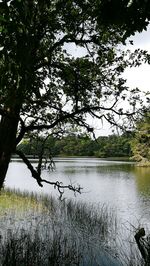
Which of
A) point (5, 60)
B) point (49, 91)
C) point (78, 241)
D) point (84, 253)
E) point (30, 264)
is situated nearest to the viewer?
point (5, 60)

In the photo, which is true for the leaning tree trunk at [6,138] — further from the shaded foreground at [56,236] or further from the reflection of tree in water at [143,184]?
the reflection of tree in water at [143,184]

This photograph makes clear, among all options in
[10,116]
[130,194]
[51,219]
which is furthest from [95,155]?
[10,116]

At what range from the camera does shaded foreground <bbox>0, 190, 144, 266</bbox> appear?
691 centimetres

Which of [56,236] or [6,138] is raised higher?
[6,138]

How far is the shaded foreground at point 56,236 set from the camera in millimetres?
6910

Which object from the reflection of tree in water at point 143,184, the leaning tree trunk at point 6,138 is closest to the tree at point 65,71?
the leaning tree trunk at point 6,138

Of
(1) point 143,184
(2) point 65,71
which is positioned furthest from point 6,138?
(1) point 143,184

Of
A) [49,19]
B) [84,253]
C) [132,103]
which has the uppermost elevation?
[49,19]

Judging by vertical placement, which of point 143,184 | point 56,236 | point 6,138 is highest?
point 6,138

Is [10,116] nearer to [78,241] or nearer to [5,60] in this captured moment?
[5,60]

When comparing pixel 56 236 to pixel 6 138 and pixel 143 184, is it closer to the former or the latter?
pixel 6 138

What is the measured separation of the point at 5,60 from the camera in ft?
6.37

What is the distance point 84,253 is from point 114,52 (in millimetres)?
4914

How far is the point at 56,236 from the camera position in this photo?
29.8 ft
